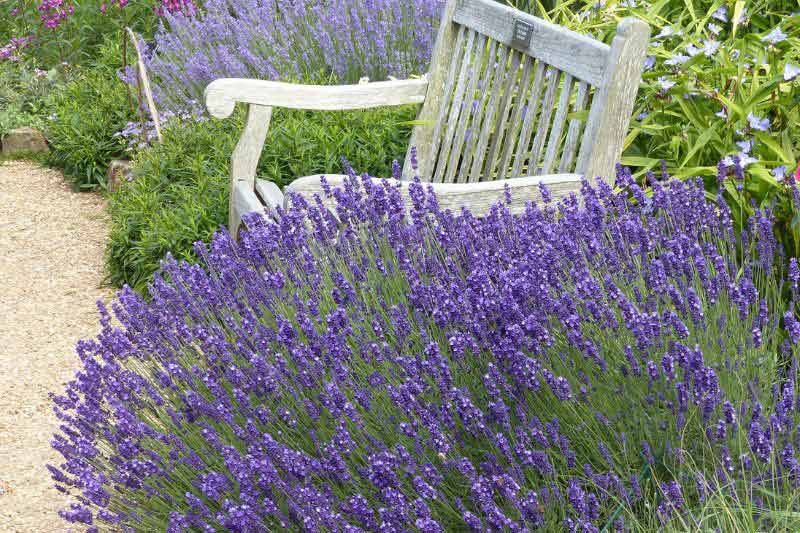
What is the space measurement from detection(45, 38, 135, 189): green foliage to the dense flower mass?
363 cm

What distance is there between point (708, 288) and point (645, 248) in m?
0.21

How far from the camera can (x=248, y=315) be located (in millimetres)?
2416

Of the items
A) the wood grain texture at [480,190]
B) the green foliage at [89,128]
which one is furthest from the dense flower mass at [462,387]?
the green foliage at [89,128]

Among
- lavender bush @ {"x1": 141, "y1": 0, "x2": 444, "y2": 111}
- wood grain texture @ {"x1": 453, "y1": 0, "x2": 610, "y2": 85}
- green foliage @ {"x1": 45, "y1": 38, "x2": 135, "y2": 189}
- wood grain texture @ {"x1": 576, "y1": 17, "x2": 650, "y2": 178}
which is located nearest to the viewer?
wood grain texture @ {"x1": 576, "y1": 17, "x2": 650, "y2": 178}

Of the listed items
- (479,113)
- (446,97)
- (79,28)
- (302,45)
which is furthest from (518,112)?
(79,28)

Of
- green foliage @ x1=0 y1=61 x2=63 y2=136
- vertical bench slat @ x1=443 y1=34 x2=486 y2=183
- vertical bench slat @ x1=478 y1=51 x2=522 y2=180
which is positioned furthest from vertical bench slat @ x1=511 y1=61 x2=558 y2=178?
green foliage @ x1=0 y1=61 x2=63 y2=136

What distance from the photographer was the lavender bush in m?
5.10

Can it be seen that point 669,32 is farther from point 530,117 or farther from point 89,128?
point 89,128

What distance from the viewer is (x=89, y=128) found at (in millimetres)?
6141

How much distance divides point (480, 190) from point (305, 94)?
3.18 ft

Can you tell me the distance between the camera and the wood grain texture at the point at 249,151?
3.56m

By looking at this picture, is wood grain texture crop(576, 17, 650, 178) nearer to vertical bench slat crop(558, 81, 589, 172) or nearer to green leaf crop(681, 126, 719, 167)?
vertical bench slat crop(558, 81, 589, 172)

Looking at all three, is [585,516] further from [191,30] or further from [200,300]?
[191,30]

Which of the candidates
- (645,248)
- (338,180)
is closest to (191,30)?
(338,180)
